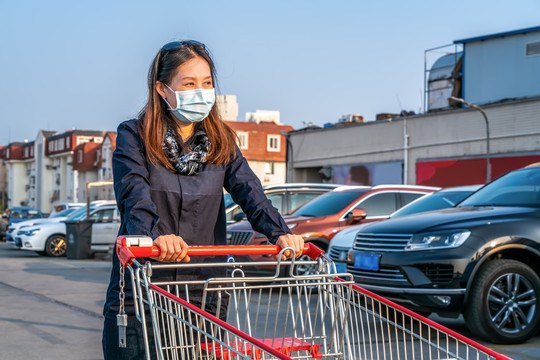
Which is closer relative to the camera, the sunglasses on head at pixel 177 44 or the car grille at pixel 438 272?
the sunglasses on head at pixel 177 44

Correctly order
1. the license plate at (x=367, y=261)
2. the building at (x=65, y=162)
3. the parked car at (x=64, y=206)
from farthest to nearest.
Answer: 1. the building at (x=65, y=162)
2. the parked car at (x=64, y=206)
3. the license plate at (x=367, y=261)

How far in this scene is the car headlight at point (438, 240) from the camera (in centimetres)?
741

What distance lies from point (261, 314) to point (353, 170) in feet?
115

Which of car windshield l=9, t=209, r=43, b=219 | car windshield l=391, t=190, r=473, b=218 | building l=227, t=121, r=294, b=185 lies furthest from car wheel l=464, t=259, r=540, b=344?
building l=227, t=121, r=294, b=185

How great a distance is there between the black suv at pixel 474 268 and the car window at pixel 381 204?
4971 millimetres

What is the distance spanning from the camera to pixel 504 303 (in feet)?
23.8

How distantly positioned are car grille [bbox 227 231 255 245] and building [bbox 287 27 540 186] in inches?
963

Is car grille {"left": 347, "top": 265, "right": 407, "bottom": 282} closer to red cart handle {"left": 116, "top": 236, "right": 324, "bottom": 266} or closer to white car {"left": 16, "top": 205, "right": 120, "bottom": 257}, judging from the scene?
red cart handle {"left": 116, "top": 236, "right": 324, "bottom": 266}

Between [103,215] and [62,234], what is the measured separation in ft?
4.72

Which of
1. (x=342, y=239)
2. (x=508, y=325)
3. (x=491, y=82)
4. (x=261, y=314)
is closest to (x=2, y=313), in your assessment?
(x=261, y=314)

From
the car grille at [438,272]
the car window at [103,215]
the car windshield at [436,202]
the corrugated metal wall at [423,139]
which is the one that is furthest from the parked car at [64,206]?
the car grille at [438,272]

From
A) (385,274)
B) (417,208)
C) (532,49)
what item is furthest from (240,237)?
(532,49)

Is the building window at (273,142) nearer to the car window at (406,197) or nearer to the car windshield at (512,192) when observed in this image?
the car window at (406,197)

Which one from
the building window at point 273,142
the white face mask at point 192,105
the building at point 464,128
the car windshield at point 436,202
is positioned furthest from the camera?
the building window at point 273,142
